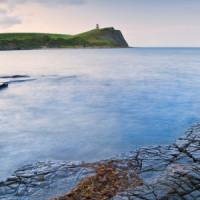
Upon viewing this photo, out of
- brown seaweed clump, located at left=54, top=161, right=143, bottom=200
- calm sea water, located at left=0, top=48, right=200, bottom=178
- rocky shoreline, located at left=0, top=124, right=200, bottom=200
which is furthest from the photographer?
calm sea water, located at left=0, top=48, right=200, bottom=178

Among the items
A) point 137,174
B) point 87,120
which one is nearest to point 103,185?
point 137,174

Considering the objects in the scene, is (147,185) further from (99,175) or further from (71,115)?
(71,115)

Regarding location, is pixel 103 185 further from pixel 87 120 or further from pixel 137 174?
pixel 87 120

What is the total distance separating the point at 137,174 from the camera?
16.6 meters

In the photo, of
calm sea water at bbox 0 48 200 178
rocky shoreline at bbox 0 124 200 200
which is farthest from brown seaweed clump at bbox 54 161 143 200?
calm sea water at bbox 0 48 200 178

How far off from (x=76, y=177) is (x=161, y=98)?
30.0 meters

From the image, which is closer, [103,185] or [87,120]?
[103,185]

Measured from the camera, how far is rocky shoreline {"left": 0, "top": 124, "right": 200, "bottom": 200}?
14.3 meters

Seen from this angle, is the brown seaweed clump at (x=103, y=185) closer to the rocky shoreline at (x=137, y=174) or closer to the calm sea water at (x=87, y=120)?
the rocky shoreline at (x=137, y=174)

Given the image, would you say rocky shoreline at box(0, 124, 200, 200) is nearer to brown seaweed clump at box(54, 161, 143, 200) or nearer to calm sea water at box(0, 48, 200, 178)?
brown seaweed clump at box(54, 161, 143, 200)

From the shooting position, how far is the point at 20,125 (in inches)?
1233

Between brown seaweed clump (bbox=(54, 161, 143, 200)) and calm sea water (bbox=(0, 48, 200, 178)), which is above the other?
brown seaweed clump (bbox=(54, 161, 143, 200))

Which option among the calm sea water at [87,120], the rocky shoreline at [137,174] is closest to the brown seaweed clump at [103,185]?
the rocky shoreline at [137,174]

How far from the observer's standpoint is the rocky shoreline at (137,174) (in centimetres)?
1434
